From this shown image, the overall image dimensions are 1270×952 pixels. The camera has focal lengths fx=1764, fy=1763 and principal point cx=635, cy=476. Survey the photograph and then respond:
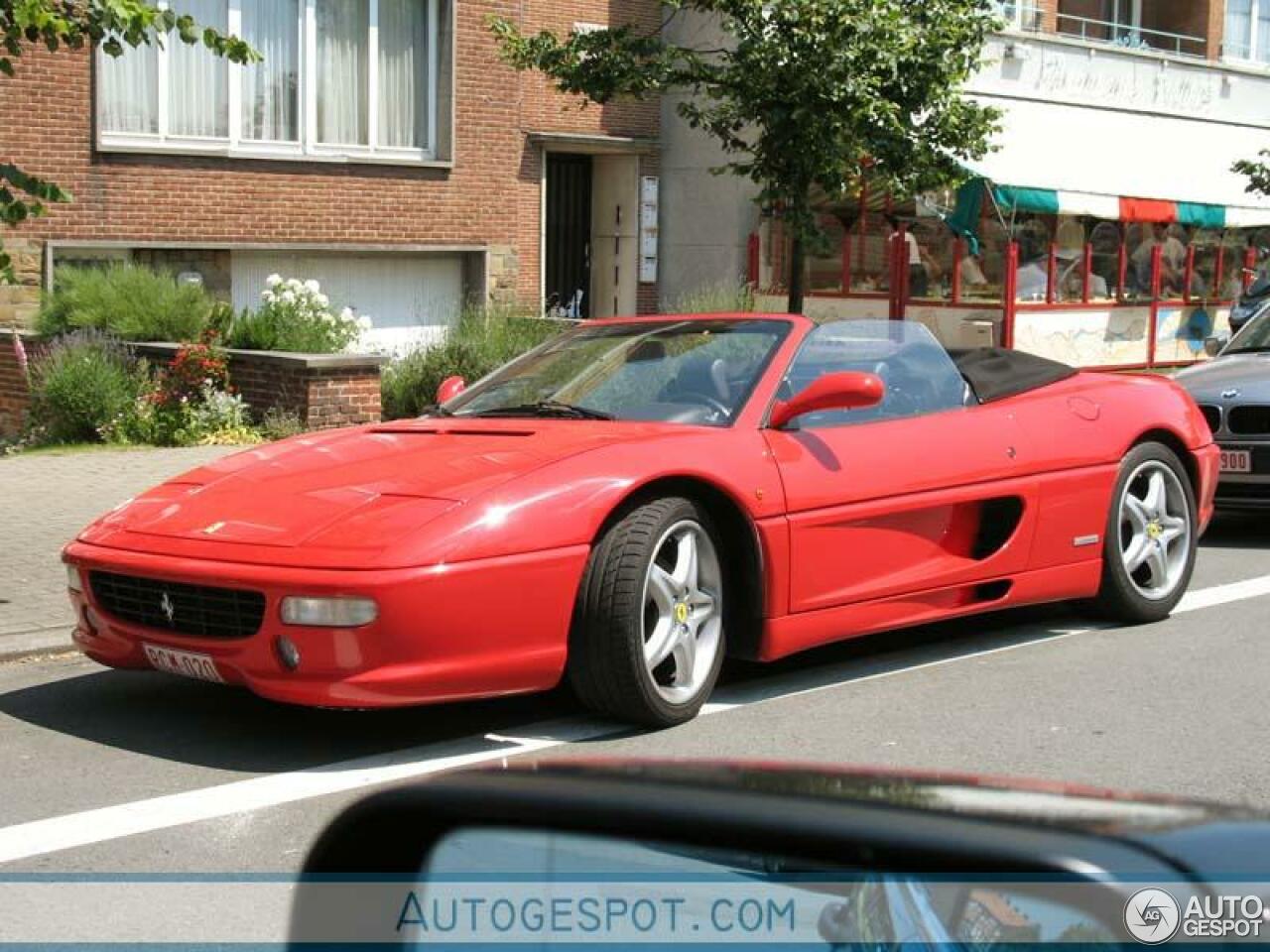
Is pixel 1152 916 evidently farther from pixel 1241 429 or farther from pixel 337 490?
pixel 1241 429

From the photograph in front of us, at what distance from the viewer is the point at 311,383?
1361cm

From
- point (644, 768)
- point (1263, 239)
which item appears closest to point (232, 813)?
point (644, 768)

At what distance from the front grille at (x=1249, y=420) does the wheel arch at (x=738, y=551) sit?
505cm

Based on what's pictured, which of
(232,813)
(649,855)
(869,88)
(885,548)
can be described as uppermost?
(869,88)

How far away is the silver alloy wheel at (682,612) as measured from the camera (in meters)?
5.99

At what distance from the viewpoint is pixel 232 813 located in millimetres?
5168

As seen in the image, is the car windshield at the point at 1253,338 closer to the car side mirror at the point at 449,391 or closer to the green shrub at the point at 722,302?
the car side mirror at the point at 449,391

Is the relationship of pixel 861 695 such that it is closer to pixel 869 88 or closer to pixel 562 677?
pixel 562 677

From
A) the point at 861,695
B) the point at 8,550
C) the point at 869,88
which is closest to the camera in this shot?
the point at 861,695

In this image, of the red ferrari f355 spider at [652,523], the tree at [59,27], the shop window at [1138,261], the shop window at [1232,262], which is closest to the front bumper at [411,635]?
the red ferrari f355 spider at [652,523]

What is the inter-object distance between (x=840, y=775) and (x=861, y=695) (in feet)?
15.8

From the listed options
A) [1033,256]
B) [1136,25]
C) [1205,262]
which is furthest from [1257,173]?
[1136,25]

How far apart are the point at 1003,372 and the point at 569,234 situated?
16243 millimetres

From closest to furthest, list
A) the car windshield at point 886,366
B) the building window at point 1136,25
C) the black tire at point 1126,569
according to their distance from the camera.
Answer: the car windshield at point 886,366 < the black tire at point 1126,569 < the building window at point 1136,25
